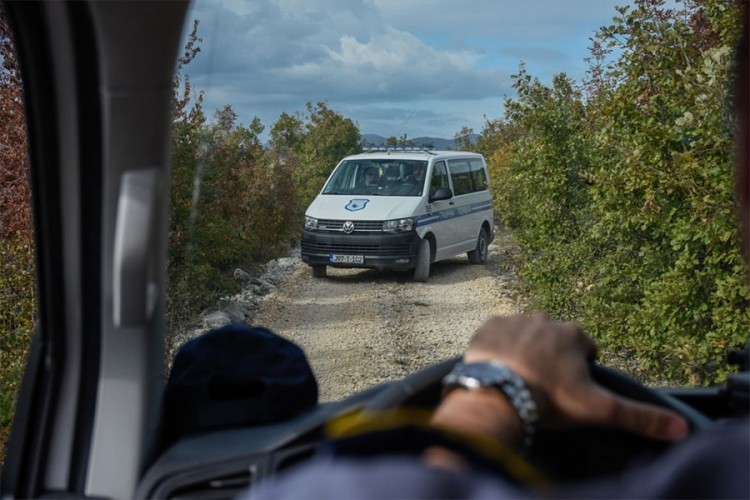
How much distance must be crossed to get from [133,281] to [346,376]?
5.29m

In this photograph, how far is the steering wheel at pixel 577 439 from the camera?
1292 mm

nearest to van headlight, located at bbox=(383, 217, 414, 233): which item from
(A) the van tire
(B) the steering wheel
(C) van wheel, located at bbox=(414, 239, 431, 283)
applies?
(C) van wheel, located at bbox=(414, 239, 431, 283)

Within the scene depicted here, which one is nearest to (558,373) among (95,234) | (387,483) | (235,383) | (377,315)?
(387,483)

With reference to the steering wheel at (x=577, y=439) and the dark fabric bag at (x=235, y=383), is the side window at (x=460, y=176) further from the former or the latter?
A: the steering wheel at (x=577, y=439)

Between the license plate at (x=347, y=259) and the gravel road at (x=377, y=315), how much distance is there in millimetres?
265

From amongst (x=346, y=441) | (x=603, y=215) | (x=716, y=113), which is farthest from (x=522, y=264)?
(x=346, y=441)

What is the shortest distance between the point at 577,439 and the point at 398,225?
37.2 ft

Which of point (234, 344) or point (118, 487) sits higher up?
point (234, 344)

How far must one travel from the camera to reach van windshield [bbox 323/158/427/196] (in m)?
13.4

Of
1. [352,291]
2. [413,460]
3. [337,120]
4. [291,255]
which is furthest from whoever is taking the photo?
[337,120]

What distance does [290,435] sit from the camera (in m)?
1.60

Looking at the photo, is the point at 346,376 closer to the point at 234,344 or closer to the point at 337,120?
the point at 234,344

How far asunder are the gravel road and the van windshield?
1148 millimetres

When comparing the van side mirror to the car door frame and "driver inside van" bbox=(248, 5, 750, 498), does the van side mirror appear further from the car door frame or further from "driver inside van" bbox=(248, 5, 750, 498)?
"driver inside van" bbox=(248, 5, 750, 498)
